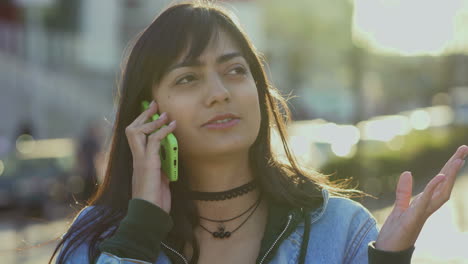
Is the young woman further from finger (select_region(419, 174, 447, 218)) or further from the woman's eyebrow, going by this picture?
finger (select_region(419, 174, 447, 218))

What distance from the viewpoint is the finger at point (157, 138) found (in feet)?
8.96

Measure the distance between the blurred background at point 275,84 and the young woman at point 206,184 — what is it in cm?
69

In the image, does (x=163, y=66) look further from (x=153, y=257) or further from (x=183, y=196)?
(x=153, y=257)

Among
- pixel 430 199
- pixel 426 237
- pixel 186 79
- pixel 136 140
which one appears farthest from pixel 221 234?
pixel 426 237

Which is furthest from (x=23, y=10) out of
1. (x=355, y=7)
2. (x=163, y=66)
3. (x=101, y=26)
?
(x=163, y=66)

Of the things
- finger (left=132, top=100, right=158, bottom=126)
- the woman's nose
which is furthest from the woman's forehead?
finger (left=132, top=100, right=158, bottom=126)

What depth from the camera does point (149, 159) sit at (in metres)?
2.74

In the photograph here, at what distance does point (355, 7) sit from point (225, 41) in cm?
1229

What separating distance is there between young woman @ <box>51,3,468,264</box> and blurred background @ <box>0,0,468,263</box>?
0.69 metres

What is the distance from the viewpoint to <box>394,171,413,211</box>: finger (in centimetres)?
236

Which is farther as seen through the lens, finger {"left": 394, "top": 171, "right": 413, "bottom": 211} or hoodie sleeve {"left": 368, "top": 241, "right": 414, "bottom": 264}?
finger {"left": 394, "top": 171, "right": 413, "bottom": 211}

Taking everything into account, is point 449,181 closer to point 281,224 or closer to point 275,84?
point 281,224

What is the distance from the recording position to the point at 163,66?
2799 mm

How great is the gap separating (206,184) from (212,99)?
1.25 ft
